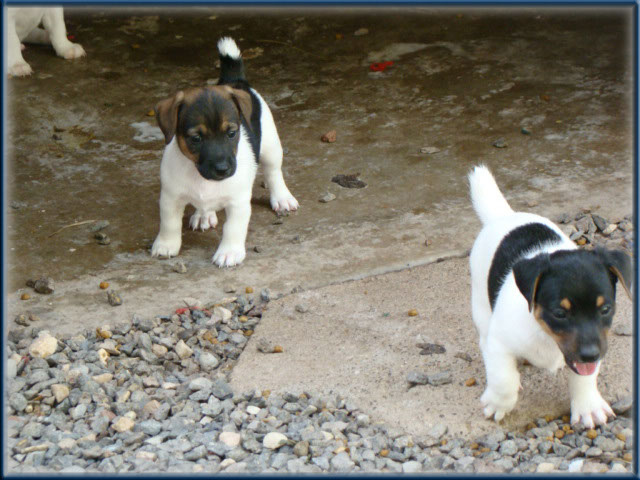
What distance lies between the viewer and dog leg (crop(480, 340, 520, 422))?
13.2 feet

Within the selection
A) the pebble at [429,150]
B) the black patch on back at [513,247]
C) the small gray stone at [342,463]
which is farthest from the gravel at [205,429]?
the pebble at [429,150]

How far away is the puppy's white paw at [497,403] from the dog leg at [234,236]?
2.31m

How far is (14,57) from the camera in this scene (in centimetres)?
874

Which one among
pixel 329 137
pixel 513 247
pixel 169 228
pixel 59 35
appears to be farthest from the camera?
pixel 59 35

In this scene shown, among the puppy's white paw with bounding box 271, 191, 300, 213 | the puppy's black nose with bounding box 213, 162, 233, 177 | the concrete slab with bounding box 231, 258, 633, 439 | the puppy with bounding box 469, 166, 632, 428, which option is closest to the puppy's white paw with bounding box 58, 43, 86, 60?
the puppy's white paw with bounding box 271, 191, 300, 213

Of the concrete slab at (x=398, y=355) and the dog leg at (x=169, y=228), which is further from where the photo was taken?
the dog leg at (x=169, y=228)

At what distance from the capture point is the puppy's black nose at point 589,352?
3.65m

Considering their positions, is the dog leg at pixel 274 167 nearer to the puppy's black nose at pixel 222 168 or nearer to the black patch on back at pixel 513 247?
the puppy's black nose at pixel 222 168

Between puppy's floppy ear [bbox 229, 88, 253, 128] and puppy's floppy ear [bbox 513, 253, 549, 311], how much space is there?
8.52 feet

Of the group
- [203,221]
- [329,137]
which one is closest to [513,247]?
[203,221]

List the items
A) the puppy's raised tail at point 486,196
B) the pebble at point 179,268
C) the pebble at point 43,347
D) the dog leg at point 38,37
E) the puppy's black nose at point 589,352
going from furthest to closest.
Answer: the dog leg at point 38,37, the pebble at point 179,268, the pebble at point 43,347, the puppy's raised tail at point 486,196, the puppy's black nose at point 589,352

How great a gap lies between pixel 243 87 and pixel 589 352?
357cm

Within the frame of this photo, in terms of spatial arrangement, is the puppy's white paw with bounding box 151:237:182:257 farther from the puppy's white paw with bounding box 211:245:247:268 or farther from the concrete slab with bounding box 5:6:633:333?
the puppy's white paw with bounding box 211:245:247:268

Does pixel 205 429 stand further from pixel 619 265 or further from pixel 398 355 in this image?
pixel 619 265
